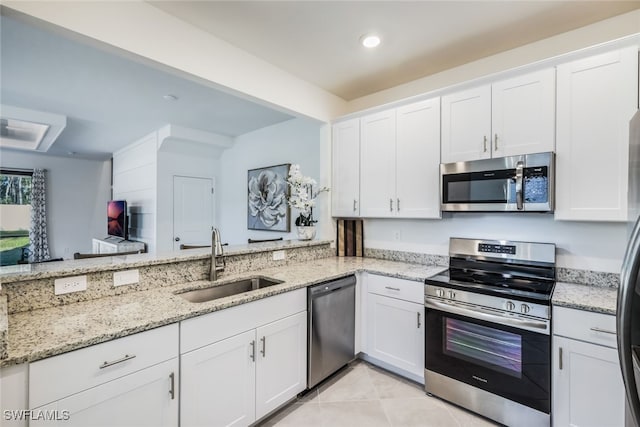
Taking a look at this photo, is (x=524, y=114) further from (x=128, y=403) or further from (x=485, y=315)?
(x=128, y=403)

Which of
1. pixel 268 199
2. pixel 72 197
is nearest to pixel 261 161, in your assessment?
pixel 268 199

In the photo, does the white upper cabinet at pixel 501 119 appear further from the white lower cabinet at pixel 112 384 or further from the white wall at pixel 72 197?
the white wall at pixel 72 197

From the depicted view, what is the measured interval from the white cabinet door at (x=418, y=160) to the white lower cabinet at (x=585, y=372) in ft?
3.71

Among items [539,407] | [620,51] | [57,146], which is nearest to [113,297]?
[539,407]

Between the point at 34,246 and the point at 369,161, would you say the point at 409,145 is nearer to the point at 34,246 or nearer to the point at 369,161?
the point at 369,161

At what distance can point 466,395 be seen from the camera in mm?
1990

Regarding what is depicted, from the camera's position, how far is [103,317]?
53.9 inches

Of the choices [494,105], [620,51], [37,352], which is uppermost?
[620,51]

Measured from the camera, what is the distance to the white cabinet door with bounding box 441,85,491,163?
7.29ft

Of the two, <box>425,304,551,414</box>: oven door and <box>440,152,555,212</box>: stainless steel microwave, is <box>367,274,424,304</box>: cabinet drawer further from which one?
<box>440,152,555,212</box>: stainless steel microwave

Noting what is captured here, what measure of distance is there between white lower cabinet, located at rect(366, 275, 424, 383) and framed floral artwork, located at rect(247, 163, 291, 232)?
1.89 meters

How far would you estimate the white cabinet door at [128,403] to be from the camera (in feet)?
3.71

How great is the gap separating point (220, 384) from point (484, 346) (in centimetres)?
163

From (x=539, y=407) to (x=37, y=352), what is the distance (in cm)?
245
